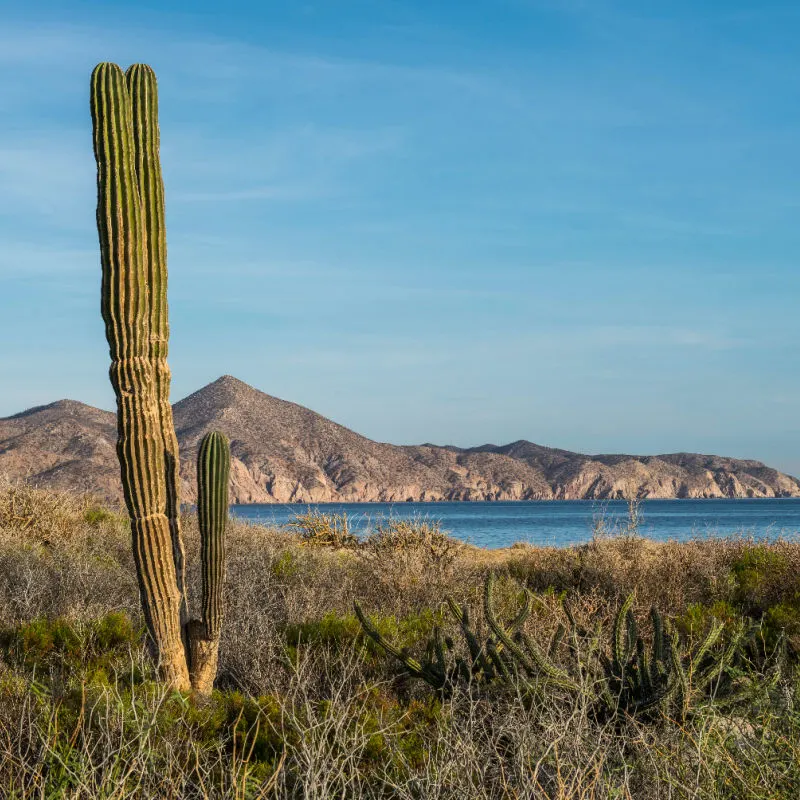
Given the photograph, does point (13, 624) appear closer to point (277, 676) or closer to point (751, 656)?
point (277, 676)

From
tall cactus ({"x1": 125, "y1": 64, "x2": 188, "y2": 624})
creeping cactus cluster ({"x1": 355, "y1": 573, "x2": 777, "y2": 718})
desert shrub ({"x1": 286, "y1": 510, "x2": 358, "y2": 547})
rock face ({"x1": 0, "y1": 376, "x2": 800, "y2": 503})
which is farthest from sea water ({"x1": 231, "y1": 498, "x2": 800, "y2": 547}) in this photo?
tall cactus ({"x1": 125, "y1": 64, "x2": 188, "y2": 624})

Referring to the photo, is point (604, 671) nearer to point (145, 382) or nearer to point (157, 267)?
point (145, 382)

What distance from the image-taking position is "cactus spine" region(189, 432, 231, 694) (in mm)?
6805

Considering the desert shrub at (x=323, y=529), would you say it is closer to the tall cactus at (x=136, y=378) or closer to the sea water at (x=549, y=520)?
the sea water at (x=549, y=520)

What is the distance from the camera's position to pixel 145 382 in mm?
6680

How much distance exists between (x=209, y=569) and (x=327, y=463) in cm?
7567

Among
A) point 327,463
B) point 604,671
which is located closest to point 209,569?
point 604,671

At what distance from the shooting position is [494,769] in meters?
4.55

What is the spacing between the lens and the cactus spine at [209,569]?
6.80 m

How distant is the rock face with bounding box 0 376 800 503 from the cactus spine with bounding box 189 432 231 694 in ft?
121

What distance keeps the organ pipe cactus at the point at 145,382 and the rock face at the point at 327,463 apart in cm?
3689

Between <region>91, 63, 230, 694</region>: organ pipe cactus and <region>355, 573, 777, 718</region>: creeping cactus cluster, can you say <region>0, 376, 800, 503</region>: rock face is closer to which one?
<region>91, 63, 230, 694</region>: organ pipe cactus

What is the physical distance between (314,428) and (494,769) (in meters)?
81.3

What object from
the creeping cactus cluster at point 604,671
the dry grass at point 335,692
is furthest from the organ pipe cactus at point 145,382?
the creeping cactus cluster at point 604,671
